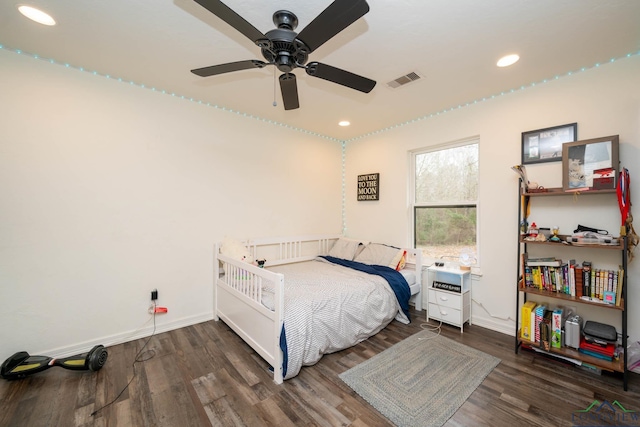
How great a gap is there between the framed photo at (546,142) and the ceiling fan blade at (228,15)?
267 cm

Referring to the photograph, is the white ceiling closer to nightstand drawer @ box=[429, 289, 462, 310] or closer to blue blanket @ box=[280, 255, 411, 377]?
blue blanket @ box=[280, 255, 411, 377]

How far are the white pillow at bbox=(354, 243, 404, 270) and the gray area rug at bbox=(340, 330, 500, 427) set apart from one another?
0.97 metres

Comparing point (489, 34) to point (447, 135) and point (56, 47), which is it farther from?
point (56, 47)

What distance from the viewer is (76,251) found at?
90.7 inches

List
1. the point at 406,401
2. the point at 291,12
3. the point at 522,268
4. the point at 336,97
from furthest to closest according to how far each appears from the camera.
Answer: the point at 336,97
the point at 522,268
the point at 406,401
the point at 291,12

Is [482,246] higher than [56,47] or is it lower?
lower

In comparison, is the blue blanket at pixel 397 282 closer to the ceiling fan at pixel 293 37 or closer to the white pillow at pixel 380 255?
the white pillow at pixel 380 255

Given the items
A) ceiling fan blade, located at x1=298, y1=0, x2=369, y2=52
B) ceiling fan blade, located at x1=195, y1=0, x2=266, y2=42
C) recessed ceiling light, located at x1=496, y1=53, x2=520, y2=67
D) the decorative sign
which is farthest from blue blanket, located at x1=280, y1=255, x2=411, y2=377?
ceiling fan blade, located at x1=195, y1=0, x2=266, y2=42

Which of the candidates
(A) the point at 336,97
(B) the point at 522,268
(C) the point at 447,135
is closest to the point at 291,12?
(A) the point at 336,97

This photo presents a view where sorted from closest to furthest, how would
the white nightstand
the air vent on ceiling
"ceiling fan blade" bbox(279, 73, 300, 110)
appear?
"ceiling fan blade" bbox(279, 73, 300, 110) → the air vent on ceiling → the white nightstand

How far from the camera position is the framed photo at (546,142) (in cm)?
234

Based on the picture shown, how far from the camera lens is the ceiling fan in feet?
3.91

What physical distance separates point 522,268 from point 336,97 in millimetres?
2519

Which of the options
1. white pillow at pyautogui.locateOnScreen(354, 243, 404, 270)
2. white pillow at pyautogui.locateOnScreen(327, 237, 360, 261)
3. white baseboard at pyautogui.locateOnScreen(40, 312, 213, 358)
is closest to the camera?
white baseboard at pyautogui.locateOnScreen(40, 312, 213, 358)
